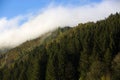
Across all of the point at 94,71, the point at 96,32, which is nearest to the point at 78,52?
the point at 96,32

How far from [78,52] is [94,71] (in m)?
33.4

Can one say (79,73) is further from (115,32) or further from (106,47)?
(115,32)

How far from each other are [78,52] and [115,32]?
19236 millimetres

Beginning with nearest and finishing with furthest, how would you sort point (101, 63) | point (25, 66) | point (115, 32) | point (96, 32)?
point (101, 63) < point (115, 32) < point (96, 32) < point (25, 66)

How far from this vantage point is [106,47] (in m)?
131

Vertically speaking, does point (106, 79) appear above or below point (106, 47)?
below

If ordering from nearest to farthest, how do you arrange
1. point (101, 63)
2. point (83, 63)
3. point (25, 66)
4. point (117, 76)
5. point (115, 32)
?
point (117, 76)
point (101, 63)
point (83, 63)
point (115, 32)
point (25, 66)

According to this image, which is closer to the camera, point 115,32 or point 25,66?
point 115,32

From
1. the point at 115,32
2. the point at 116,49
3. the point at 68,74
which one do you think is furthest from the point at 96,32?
the point at 68,74

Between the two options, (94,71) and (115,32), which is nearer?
(94,71)

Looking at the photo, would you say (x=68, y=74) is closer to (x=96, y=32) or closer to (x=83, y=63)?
(x=83, y=63)

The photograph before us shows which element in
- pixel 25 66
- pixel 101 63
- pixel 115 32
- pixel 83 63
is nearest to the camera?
pixel 101 63

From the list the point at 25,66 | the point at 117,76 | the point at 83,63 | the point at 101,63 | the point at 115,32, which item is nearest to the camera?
the point at 117,76

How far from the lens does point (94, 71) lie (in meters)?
113
